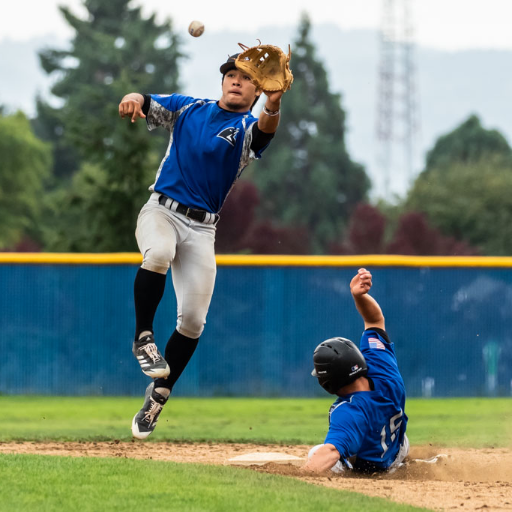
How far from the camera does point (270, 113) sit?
20.4ft

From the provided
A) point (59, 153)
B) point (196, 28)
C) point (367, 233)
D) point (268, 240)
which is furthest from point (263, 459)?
point (59, 153)

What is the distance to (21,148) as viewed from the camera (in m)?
50.6

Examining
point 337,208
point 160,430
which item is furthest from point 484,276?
point 337,208

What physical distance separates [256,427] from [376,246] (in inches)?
1275

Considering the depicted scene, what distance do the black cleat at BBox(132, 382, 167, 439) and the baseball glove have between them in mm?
2208

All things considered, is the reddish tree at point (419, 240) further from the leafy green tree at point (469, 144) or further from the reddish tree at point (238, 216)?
the leafy green tree at point (469, 144)

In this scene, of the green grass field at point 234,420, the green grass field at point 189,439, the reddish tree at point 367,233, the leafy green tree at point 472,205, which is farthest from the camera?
the leafy green tree at point 472,205

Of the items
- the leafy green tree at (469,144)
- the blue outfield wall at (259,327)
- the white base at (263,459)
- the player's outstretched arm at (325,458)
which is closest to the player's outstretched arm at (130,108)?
the player's outstretched arm at (325,458)

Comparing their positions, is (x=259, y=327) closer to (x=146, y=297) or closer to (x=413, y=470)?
(x=413, y=470)

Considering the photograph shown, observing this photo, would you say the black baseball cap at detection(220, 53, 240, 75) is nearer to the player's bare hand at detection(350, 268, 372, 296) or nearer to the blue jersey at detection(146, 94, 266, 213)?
the blue jersey at detection(146, 94, 266, 213)

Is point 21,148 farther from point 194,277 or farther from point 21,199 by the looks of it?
point 194,277

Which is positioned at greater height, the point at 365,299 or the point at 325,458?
the point at 365,299

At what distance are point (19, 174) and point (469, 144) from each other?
2998 cm

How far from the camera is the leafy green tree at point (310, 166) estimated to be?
55.8 meters
